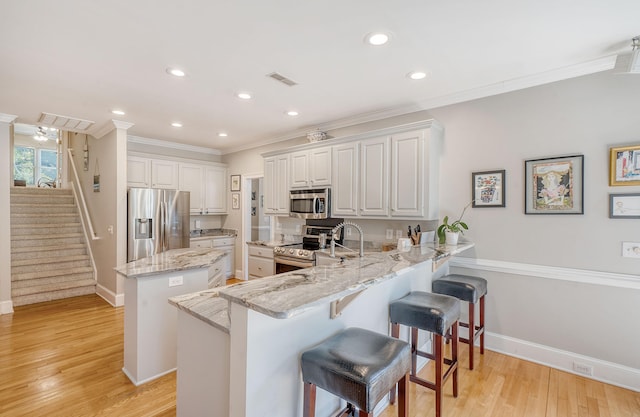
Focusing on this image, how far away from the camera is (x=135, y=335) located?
2.38 meters

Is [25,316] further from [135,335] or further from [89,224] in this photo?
[135,335]

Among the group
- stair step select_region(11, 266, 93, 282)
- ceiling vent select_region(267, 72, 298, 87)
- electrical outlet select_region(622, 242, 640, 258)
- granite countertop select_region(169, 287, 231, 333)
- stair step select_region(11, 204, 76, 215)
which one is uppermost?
ceiling vent select_region(267, 72, 298, 87)

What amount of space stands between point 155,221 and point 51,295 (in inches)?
76.8

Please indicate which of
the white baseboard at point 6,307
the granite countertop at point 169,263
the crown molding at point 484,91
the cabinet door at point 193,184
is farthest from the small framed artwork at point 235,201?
the white baseboard at point 6,307

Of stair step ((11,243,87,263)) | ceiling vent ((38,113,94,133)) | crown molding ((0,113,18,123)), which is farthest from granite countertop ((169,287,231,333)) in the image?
stair step ((11,243,87,263))

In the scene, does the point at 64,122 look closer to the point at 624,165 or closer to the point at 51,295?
the point at 51,295

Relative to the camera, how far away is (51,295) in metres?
4.60

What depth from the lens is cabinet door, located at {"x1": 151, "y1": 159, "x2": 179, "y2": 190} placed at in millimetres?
5188

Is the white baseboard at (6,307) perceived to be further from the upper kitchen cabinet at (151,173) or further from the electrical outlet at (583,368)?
the electrical outlet at (583,368)

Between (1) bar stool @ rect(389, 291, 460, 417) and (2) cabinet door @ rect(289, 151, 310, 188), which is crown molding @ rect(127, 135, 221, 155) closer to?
(2) cabinet door @ rect(289, 151, 310, 188)

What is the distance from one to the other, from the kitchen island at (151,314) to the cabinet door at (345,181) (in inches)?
75.2

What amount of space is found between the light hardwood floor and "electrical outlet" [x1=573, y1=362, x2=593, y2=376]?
0.24ft

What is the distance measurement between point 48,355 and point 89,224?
9.84 feet

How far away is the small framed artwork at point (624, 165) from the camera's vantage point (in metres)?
2.35
